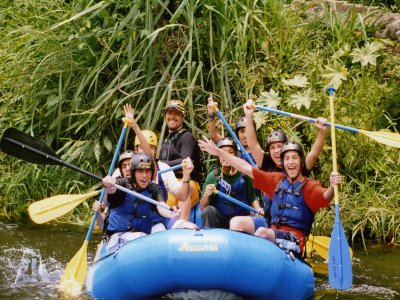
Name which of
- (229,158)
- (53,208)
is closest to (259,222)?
(229,158)

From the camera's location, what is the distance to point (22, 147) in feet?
23.2

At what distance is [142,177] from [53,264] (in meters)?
1.58

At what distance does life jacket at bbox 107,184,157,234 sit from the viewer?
647 centimetres

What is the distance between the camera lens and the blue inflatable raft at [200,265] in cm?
536

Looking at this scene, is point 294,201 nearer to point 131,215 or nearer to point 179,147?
point 131,215

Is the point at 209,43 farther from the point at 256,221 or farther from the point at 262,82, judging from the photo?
the point at 256,221

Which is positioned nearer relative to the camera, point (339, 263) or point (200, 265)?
point (200, 265)

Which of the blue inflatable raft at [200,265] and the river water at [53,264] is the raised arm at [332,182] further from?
the river water at [53,264]

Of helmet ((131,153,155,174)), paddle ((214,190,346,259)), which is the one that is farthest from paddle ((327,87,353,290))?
helmet ((131,153,155,174))

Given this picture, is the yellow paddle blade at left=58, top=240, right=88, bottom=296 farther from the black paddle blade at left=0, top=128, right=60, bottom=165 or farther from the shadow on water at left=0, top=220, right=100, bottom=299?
the black paddle blade at left=0, top=128, right=60, bottom=165

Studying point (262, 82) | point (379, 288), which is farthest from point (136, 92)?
point (379, 288)

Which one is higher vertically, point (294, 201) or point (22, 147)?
point (22, 147)

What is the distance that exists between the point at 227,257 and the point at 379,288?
1.83m

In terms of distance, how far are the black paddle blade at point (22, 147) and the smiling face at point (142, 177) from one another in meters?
0.89
